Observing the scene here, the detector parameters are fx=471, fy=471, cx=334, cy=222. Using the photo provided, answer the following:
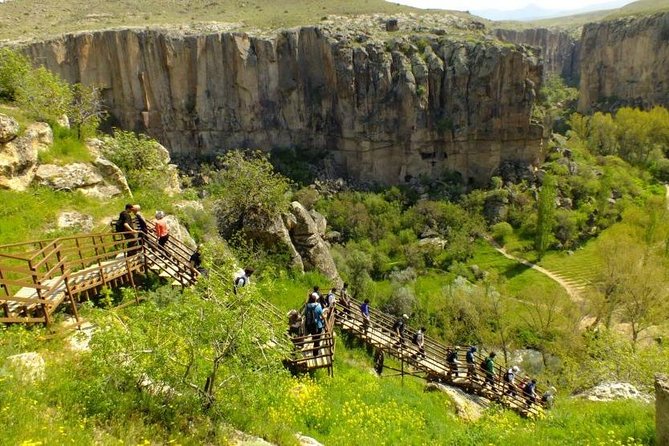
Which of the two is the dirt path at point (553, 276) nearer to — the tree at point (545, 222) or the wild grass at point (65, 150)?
the tree at point (545, 222)

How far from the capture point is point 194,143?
62.3 m

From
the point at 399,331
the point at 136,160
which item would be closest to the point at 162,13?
the point at 136,160

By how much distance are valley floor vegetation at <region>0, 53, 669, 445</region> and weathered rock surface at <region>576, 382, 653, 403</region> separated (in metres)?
0.87

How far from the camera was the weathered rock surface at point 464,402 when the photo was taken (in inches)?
583

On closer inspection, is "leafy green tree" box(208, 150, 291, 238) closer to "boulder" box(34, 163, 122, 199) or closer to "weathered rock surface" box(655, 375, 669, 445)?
"boulder" box(34, 163, 122, 199)

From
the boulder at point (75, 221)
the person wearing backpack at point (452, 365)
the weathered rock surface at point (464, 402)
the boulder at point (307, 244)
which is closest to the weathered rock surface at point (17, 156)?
the boulder at point (75, 221)

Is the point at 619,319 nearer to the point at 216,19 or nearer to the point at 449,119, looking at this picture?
the point at 449,119

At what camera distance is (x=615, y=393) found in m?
15.2

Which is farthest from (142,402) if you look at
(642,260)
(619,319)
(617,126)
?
(617,126)

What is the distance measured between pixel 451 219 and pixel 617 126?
35.5 metres

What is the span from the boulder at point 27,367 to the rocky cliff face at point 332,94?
55.9 meters

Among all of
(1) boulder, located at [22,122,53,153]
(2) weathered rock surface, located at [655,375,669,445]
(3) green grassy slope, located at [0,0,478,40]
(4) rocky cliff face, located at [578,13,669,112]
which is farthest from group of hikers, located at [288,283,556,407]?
(4) rocky cliff face, located at [578,13,669,112]

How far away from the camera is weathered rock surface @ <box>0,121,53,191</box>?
51.6ft

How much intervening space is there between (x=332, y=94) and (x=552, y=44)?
105m
